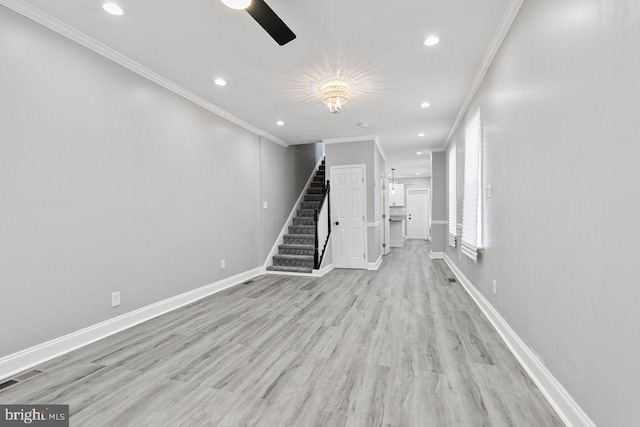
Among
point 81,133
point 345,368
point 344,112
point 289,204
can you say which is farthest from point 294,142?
point 345,368

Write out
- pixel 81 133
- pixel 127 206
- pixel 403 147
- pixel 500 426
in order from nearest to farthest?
1. pixel 500 426
2. pixel 81 133
3. pixel 127 206
4. pixel 403 147

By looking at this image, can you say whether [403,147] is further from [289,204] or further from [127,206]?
[127,206]

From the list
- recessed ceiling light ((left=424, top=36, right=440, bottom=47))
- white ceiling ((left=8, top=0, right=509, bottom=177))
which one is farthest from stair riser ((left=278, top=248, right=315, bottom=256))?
recessed ceiling light ((left=424, top=36, right=440, bottom=47))

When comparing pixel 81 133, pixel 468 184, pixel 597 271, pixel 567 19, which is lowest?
pixel 597 271

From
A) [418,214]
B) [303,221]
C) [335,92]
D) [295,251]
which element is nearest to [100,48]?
[335,92]

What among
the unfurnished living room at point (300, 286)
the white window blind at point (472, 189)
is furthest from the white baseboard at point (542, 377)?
the white window blind at point (472, 189)

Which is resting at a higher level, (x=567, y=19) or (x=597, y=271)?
(x=567, y=19)

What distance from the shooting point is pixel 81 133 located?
2.55 m

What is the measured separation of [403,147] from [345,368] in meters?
6.04

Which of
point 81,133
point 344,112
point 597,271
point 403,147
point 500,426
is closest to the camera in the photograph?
point 597,271

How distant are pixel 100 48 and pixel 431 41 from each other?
10.1 feet

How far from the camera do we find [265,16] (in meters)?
1.76

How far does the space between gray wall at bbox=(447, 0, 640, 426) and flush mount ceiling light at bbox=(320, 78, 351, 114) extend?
1659 millimetres

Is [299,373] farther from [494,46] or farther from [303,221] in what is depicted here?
[303,221]
